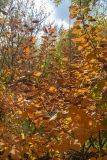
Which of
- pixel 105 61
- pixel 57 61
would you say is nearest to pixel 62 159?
pixel 105 61

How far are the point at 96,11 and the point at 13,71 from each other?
10.7 metres

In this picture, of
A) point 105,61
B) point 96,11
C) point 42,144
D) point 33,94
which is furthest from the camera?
point 96,11

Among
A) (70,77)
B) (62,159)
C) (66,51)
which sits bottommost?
(62,159)

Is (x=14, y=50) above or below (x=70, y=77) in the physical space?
above

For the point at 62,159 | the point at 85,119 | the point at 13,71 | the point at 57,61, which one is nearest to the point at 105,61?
the point at 85,119

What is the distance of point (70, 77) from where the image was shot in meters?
4.77

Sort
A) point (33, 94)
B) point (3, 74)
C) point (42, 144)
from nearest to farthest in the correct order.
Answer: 1. point (42, 144)
2. point (33, 94)
3. point (3, 74)

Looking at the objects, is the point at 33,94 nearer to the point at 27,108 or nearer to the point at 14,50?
the point at 27,108

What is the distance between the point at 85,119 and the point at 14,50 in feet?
32.0

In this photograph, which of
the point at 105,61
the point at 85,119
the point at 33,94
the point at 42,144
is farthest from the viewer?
the point at 33,94

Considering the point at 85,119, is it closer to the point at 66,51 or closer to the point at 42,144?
the point at 42,144

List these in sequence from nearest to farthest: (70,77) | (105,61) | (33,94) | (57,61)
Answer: (105,61)
(33,94)
(70,77)
(57,61)

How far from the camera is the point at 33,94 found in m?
3.87

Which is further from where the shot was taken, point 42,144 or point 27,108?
point 42,144
